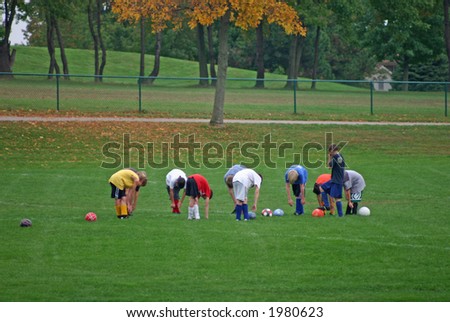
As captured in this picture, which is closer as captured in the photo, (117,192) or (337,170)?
(117,192)

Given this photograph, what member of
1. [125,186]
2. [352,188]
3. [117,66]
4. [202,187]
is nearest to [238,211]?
[202,187]

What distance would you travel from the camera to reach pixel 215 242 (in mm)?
16000

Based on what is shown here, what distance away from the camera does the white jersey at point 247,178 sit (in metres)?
18.2

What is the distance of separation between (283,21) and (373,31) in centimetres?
4614

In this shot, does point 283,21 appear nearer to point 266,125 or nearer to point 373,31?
point 266,125

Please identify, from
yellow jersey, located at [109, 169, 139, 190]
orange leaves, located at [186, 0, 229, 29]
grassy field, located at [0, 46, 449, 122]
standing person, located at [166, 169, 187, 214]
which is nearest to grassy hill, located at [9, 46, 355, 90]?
grassy field, located at [0, 46, 449, 122]

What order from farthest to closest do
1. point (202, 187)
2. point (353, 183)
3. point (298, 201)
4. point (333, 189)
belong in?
point (298, 201) < point (353, 183) < point (333, 189) < point (202, 187)

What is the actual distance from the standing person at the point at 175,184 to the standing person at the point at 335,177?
3014 mm

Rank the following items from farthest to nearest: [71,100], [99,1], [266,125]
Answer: [99,1] → [71,100] → [266,125]

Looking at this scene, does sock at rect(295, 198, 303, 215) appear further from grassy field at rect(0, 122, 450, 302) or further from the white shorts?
the white shorts

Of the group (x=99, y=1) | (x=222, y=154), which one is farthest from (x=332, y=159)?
(x=99, y=1)

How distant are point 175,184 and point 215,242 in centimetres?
353

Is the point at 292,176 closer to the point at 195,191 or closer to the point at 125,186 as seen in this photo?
the point at 195,191

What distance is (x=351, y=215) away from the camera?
776 inches
